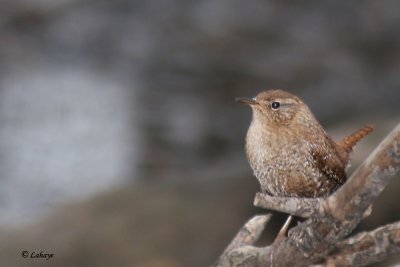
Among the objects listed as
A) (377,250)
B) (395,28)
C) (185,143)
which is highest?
(395,28)

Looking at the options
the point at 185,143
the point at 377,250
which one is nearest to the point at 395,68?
the point at 185,143

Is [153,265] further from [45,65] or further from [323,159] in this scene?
[45,65]

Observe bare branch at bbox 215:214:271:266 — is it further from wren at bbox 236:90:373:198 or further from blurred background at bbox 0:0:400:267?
blurred background at bbox 0:0:400:267

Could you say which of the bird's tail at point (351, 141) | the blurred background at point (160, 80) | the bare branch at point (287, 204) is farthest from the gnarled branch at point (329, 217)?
the blurred background at point (160, 80)

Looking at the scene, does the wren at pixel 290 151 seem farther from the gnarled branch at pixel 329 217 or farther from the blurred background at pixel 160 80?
the blurred background at pixel 160 80

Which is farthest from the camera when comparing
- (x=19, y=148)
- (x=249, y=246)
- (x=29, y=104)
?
(x=29, y=104)

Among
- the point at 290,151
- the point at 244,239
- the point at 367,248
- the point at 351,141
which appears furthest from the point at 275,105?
the point at 367,248
